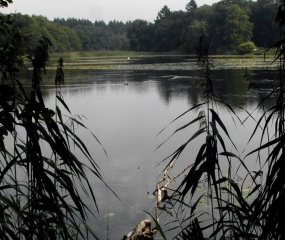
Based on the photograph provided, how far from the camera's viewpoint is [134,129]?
11.5 m

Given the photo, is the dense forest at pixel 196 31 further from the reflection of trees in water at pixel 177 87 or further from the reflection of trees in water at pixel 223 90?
the reflection of trees in water at pixel 223 90

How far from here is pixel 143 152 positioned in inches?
354

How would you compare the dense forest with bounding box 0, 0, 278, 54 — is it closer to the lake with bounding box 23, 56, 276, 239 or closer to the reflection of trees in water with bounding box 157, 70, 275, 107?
the reflection of trees in water with bounding box 157, 70, 275, 107

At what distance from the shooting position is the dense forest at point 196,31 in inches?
2024

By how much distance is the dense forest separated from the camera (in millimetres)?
51406

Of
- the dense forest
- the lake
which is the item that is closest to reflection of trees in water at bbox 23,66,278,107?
the lake

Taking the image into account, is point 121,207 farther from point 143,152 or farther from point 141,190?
point 143,152

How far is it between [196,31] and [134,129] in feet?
133

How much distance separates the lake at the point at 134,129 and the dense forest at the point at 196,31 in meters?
16.9

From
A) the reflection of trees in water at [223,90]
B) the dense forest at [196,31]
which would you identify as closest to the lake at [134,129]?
the reflection of trees in water at [223,90]

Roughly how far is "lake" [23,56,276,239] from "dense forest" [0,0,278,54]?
16.9m

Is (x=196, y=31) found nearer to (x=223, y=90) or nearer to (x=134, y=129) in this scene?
(x=223, y=90)

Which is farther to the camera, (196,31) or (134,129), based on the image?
(196,31)

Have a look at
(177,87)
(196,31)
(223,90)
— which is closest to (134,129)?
(223,90)
